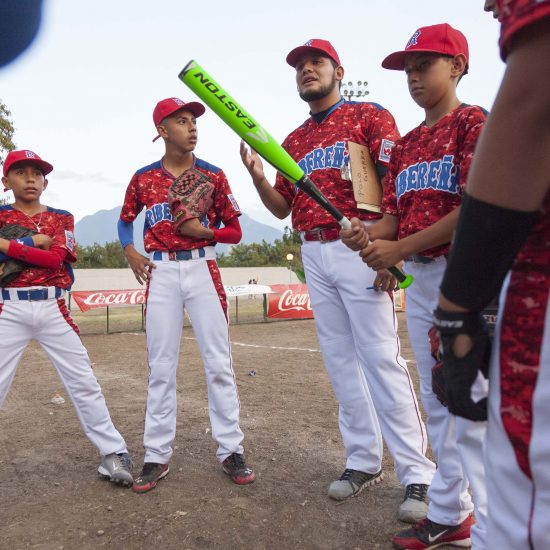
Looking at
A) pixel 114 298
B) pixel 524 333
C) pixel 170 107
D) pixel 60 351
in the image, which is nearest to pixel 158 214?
pixel 170 107

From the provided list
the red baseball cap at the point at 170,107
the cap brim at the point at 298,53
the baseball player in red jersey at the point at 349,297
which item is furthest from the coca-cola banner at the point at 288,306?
the cap brim at the point at 298,53

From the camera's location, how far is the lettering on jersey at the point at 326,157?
3408 mm

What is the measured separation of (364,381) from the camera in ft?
11.7

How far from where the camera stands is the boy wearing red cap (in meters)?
→ 2.58

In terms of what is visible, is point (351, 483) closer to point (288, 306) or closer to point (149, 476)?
point (149, 476)

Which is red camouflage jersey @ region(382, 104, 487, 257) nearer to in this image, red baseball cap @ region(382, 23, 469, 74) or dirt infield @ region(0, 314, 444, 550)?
red baseball cap @ region(382, 23, 469, 74)

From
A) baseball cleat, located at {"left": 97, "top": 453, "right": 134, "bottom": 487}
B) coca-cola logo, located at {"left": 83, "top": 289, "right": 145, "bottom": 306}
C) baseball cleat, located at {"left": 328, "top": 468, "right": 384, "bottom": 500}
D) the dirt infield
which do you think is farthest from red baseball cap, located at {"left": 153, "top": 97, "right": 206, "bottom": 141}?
coca-cola logo, located at {"left": 83, "top": 289, "right": 145, "bottom": 306}

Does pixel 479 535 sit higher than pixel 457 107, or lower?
lower

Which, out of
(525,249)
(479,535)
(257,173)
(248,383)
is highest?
(257,173)

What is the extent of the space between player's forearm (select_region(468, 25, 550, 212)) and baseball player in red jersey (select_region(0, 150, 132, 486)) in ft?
10.8

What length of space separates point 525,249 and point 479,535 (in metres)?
1.35

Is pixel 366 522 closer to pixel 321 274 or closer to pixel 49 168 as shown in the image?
pixel 321 274

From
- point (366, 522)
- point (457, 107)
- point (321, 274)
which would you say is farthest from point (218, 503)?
point (457, 107)

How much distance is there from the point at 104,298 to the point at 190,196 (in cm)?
1102
